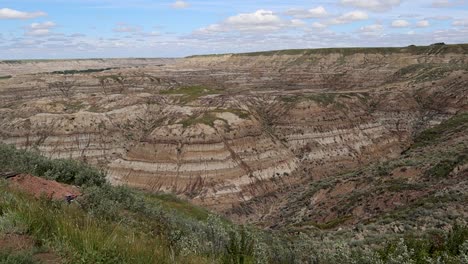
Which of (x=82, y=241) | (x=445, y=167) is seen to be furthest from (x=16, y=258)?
(x=445, y=167)

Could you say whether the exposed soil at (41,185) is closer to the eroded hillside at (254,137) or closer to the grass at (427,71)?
the eroded hillside at (254,137)

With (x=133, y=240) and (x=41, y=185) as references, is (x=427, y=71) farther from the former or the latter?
(x=133, y=240)

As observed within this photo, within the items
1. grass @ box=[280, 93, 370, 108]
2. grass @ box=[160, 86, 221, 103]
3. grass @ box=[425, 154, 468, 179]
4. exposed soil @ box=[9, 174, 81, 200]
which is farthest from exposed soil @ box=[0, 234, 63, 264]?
grass @ box=[160, 86, 221, 103]

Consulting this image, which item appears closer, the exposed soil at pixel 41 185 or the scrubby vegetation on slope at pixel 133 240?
the scrubby vegetation on slope at pixel 133 240

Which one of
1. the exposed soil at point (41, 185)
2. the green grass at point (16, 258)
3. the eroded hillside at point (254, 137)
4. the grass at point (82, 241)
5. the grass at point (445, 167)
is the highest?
the green grass at point (16, 258)

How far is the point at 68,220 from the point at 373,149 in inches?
2733

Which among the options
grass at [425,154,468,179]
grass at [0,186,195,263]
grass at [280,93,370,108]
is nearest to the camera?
grass at [0,186,195,263]

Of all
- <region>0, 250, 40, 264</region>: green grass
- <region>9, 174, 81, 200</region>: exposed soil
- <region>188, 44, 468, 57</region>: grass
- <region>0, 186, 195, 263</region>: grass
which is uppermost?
<region>188, 44, 468, 57</region>: grass

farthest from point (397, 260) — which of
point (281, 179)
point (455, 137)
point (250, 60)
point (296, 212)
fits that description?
point (250, 60)

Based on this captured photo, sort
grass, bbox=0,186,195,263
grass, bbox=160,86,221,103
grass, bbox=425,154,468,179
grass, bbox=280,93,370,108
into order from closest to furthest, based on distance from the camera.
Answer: grass, bbox=0,186,195,263 < grass, bbox=425,154,468,179 < grass, bbox=280,93,370,108 < grass, bbox=160,86,221,103

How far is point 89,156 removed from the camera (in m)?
63.4

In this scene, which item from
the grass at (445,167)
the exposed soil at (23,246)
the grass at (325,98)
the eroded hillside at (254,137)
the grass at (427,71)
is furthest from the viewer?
the grass at (427,71)

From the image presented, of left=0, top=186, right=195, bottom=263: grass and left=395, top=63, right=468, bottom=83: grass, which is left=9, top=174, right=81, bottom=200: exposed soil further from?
left=395, top=63, right=468, bottom=83: grass

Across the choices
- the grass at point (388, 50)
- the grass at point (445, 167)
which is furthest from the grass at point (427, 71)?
the grass at point (445, 167)
